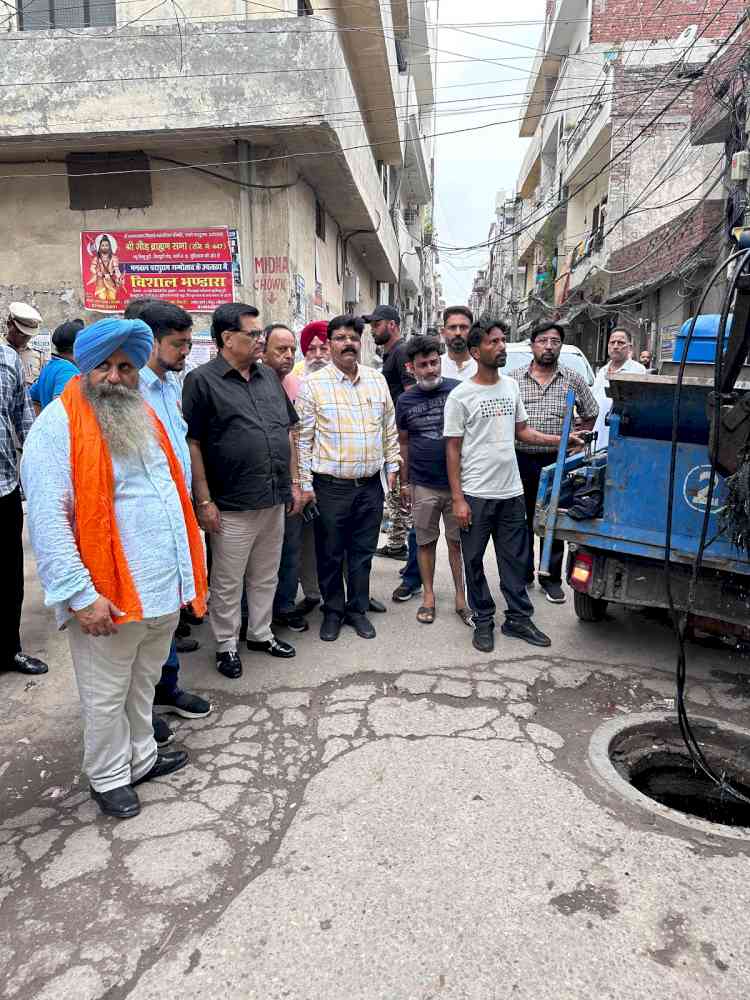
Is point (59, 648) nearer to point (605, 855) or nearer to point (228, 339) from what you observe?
point (228, 339)

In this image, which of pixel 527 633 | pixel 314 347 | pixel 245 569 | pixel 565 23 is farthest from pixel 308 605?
pixel 565 23

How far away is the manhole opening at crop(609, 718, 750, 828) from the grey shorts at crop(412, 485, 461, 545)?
1813 mm

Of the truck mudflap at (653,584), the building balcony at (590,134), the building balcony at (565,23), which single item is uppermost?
the building balcony at (565,23)

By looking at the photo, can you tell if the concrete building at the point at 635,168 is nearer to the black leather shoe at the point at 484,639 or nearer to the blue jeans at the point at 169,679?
the black leather shoe at the point at 484,639

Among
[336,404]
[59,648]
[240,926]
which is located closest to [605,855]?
[240,926]

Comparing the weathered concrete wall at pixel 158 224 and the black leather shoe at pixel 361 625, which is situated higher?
the weathered concrete wall at pixel 158 224

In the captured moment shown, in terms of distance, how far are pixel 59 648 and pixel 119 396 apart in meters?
2.52

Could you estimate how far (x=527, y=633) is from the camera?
424 cm

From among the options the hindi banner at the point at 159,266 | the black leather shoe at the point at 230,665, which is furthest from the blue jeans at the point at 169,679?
the hindi banner at the point at 159,266

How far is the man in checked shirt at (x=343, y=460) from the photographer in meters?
4.14

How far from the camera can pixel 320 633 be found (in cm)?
437

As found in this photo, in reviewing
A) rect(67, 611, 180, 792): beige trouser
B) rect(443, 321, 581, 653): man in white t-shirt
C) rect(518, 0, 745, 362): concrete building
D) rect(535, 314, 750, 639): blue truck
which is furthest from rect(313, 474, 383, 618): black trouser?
rect(518, 0, 745, 362): concrete building

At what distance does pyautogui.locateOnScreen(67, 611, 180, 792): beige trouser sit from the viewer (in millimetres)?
2465

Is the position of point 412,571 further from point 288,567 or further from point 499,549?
point 288,567
